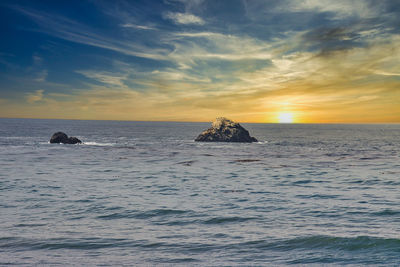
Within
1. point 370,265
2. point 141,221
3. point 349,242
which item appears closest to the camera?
point 370,265

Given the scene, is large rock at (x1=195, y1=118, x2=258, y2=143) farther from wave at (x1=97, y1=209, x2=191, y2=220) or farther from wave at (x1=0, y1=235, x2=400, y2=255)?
wave at (x1=0, y1=235, x2=400, y2=255)

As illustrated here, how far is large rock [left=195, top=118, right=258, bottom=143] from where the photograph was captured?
2810 inches

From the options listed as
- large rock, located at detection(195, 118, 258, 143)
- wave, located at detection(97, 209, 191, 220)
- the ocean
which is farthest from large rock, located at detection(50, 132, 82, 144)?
wave, located at detection(97, 209, 191, 220)

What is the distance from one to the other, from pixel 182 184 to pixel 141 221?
8.75 metres

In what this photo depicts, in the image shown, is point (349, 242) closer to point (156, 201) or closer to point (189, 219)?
point (189, 219)

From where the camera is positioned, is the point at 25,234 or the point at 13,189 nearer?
the point at 25,234

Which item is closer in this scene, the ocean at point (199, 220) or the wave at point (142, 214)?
the ocean at point (199, 220)

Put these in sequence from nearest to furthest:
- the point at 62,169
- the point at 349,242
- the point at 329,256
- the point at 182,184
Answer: the point at 329,256 → the point at 349,242 → the point at 182,184 → the point at 62,169

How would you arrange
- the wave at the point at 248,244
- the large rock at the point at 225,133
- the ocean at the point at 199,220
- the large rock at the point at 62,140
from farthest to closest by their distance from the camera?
the large rock at the point at 225,133 < the large rock at the point at 62,140 < the wave at the point at 248,244 < the ocean at the point at 199,220

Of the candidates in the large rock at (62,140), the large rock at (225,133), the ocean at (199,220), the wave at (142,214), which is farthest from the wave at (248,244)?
the large rock at (225,133)

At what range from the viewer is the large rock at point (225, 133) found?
71.4 metres

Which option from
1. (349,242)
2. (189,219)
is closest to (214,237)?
(189,219)

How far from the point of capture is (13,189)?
1919cm

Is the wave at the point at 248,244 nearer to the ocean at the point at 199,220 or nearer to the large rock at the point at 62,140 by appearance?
the ocean at the point at 199,220
